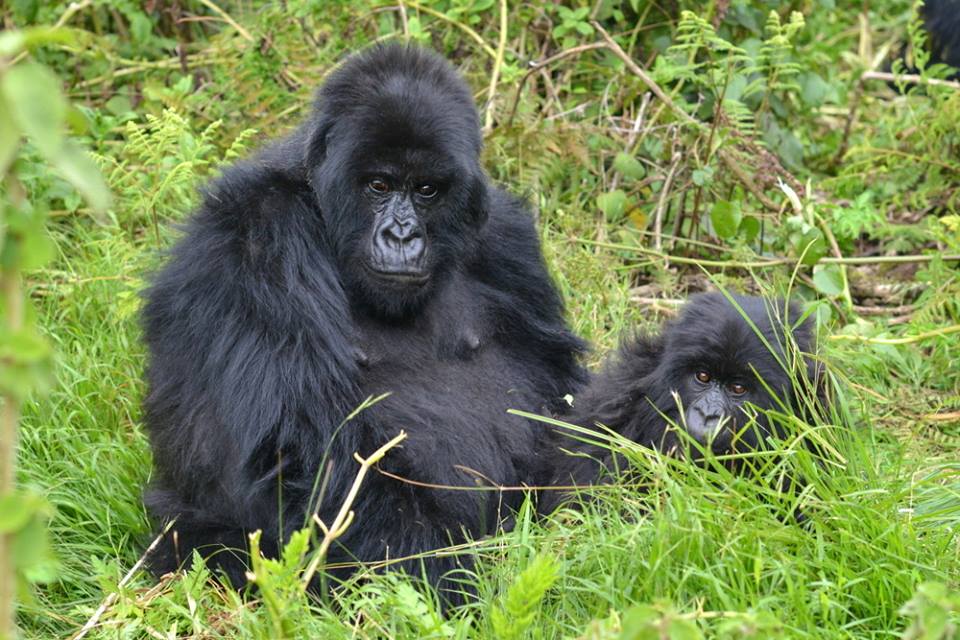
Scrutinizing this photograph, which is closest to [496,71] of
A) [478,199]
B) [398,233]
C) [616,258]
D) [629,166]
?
[629,166]

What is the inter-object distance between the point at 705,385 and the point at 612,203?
6.76 ft

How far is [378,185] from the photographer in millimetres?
3832

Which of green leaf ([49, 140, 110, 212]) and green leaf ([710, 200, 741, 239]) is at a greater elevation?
green leaf ([49, 140, 110, 212])

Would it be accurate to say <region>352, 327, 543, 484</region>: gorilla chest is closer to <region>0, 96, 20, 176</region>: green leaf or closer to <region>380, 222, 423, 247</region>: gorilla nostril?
<region>380, 222, 423, 247</region>: gorilla nostril

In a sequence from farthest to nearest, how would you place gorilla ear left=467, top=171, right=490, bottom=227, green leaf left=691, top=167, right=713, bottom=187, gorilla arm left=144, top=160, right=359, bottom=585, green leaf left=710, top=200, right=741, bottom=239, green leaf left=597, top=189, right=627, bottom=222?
green leaf left=597, top=189, right=627, bottom=222
green leaf left=691, top=167, right=713, bottom=187
green leaf left=710, top=200, right=741, bottom=239
gorilla ear left=467, top=171, right=490, bottom=227
gorilla arm left=144, top=160, right=359, bottom=585

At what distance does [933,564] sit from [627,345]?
154cm

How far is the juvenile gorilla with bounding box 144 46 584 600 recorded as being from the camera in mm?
3668

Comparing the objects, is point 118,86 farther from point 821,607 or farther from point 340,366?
point 821,607

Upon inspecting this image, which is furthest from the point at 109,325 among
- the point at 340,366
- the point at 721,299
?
the point at 721,299

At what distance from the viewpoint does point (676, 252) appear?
6090mm

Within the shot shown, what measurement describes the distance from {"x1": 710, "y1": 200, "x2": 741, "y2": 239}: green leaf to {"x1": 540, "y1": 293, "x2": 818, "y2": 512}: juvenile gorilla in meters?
1.43

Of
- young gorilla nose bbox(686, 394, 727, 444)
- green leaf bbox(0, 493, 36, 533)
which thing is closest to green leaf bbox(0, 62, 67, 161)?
green leaf bbox(0, 493, 36, 533)

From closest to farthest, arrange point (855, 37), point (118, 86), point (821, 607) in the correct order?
point (821, 607) → point (118, 86) → point (855, 37)

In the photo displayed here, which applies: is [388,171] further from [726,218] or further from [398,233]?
[726,218]
